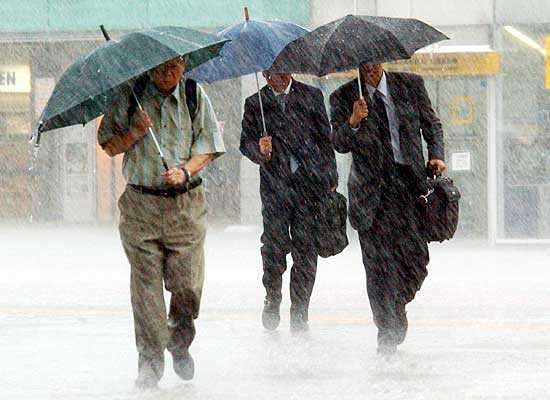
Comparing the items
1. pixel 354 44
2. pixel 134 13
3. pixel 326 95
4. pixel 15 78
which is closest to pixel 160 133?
pixel 354 44

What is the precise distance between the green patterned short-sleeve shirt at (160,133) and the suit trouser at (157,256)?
0.41 ft

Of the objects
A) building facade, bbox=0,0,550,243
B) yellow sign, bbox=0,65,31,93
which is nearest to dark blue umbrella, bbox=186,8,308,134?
building facade, bbox=0,0,550,243

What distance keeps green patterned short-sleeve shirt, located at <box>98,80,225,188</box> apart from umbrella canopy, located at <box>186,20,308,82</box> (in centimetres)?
213

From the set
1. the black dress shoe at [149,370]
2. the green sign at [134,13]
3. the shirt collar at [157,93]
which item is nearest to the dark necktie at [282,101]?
the shirt collar at [157,93]

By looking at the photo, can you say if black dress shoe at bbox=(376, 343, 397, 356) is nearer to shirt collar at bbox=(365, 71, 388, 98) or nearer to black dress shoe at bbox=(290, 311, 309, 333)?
black dress shoe at bbox=(290, 311, 309, 333)

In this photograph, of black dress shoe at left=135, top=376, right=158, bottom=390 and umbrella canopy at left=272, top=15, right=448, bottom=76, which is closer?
black dress shoe at left=135, top=376, right=158, bottom=390

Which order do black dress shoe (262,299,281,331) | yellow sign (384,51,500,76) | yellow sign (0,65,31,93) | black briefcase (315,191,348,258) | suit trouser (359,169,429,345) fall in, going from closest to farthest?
suit trouser (359,169,429,345), black briefcase (315,191,348,258), black dress shoe (262,299,281,331), yellow sign (384,51,500,76), yellow sign (0,65,31,93)

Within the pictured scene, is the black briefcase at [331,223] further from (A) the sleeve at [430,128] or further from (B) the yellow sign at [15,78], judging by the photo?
(B) the yellow sign at [15,78]

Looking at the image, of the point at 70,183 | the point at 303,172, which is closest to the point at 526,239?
the point at 70,183

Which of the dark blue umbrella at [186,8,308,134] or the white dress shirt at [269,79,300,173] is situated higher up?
the dark blue umbrella at [186,8,308,134]

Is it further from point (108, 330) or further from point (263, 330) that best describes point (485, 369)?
point (108, 330)

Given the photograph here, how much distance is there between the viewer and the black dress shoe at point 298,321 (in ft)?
34.1

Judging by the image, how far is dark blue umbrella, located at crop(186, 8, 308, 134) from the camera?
10.2m

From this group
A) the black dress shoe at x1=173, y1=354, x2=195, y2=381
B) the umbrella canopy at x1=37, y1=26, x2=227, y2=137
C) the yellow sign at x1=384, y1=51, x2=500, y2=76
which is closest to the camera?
the umbrella canopy at x1=37, y1=26, x2=227, y2=137
